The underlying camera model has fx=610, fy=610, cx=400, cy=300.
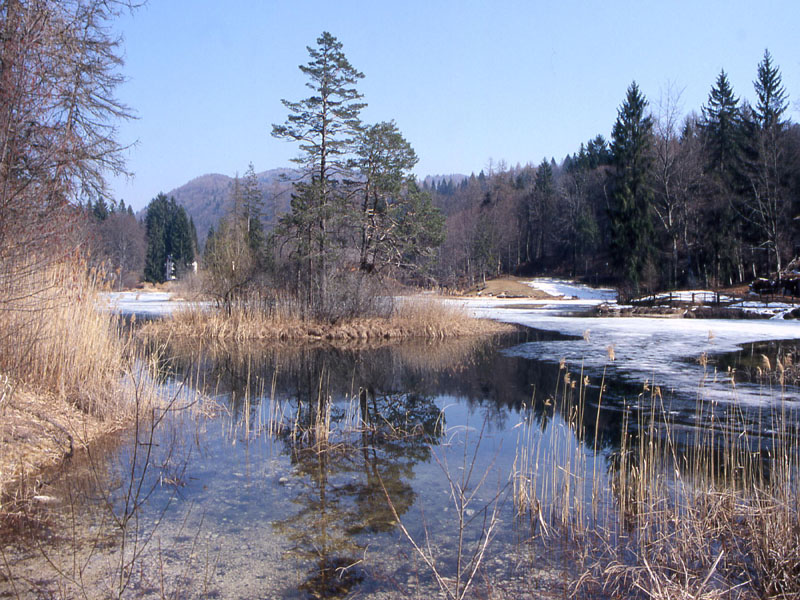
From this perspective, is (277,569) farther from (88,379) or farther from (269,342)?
(269,342)

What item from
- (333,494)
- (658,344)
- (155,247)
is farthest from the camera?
(155,247)

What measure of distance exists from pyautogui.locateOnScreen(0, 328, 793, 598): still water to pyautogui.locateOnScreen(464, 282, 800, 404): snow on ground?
0.78 metres

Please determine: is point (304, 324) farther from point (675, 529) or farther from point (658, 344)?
point (675, 529)

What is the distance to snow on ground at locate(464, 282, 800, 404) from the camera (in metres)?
10.3

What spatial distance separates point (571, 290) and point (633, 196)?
427 inches

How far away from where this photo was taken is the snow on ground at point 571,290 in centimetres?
4541

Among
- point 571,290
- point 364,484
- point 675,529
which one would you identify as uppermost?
point 571,290

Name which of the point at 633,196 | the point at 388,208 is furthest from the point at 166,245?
the point at 388,208

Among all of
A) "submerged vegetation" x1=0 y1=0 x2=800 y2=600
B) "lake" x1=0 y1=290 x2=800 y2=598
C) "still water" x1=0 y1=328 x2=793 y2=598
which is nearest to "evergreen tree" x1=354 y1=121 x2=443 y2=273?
"submerged vegetation" x1=0 y1=0 x2=800 y2=600

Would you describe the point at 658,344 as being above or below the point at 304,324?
below

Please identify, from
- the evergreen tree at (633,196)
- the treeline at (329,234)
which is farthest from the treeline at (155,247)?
the treeline at (329,234)

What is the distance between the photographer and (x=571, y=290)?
165 feet

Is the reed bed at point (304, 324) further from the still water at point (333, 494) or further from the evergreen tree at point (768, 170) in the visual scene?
the evergreen tree at point (768, 170)

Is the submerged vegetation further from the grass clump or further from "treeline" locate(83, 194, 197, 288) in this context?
"treeline" locate(83, 194, 197, 288)
